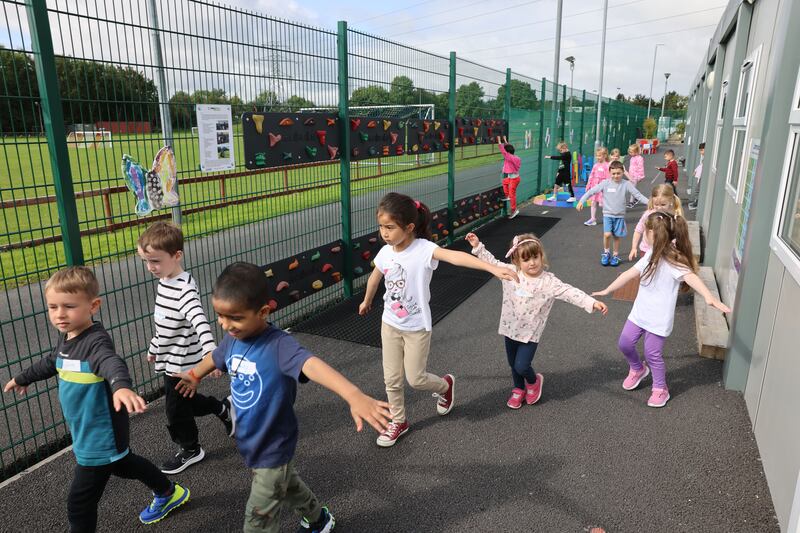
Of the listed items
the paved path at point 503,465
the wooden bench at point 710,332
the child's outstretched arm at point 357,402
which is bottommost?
the paved path at point 503,465

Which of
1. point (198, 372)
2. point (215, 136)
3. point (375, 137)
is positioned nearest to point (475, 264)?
point (198, 372)

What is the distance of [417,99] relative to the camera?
27.1 ft

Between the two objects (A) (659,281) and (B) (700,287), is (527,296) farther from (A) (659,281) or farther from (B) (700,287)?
(B) (700,287)

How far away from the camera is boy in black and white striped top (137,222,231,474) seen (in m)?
3.07

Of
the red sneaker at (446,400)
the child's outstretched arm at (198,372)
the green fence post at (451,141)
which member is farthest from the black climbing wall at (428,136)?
the child's outstretched arm at (198,372)

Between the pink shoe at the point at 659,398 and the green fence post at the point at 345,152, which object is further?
the green fence post at the point at 345,152

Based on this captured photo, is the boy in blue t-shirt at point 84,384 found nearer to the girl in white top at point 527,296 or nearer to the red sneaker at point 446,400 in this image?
the red sneaker at point 446,400

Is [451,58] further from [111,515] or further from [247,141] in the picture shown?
[111,515]

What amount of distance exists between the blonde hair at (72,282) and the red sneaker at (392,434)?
78.4 inches

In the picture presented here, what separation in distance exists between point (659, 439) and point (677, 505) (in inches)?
28.1

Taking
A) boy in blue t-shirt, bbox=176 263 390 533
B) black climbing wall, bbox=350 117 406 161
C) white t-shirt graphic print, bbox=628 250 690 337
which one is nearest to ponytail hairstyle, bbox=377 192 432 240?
boy in blue t-shirt, bbox=176 263 390 533

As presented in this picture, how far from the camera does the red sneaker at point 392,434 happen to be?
3606mm

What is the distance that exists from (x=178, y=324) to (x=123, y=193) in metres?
1.23

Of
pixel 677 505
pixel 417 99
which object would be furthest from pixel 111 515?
pixel 417 99
